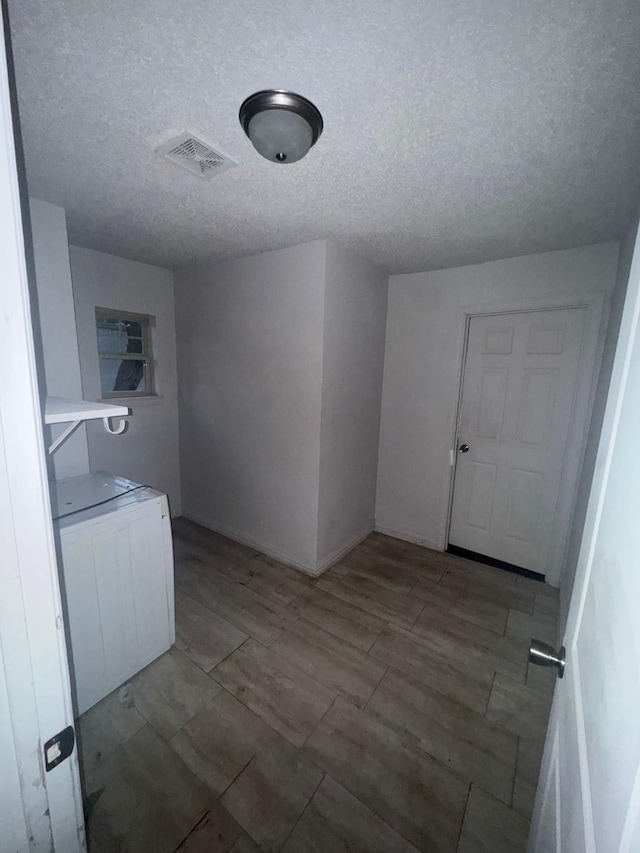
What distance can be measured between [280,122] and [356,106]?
0.26m

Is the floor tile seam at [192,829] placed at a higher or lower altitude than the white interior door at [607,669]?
lower

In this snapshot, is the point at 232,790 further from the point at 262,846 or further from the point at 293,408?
the point at 293,408

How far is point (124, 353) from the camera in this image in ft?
9.57

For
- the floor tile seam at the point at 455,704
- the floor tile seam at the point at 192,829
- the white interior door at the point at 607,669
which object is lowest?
the floor tile seam at the point at 192,829

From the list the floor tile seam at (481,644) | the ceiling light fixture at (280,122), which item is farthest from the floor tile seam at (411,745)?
the ceiling light fixture at (280,122)

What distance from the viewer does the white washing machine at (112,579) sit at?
4.74 ft

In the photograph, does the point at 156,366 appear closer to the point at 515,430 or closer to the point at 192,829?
the point at 192,829

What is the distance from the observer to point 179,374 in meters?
3.27

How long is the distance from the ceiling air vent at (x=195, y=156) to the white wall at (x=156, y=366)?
1.66 m

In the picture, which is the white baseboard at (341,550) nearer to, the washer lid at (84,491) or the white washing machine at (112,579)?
the white washing machine at (112,579)

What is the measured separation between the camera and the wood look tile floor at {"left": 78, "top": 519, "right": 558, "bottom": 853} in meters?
1.16

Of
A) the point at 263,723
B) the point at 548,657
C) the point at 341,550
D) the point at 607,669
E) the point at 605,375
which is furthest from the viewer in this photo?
the point at 341,550

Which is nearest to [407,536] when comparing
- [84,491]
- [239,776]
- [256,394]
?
[256,394]

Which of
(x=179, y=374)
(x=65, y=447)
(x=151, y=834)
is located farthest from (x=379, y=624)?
(x=179, y=374)
